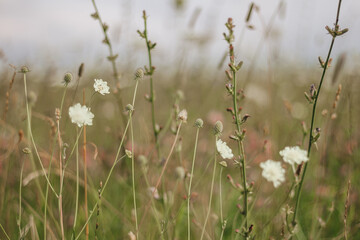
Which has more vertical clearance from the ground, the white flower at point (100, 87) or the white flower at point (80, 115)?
the white flower at point (100, 87)

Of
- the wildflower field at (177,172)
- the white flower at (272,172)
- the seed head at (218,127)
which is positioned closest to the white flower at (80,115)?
the wildflower field at (177,172)

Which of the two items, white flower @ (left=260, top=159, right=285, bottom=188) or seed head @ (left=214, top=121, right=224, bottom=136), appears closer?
white flower @ (left=260, top=159, right=285, bottom=188)

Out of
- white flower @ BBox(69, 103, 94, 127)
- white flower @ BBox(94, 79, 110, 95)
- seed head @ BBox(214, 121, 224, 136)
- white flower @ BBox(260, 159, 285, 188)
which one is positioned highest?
seed head @ BBox(214, 121, 224, 136)

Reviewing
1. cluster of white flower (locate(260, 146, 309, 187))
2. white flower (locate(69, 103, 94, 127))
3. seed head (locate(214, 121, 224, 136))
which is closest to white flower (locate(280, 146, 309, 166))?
cluster of white flower (locate(260, 146, 309, 187))

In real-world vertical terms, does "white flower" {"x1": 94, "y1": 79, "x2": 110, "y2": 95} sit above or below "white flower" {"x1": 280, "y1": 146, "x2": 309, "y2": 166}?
below

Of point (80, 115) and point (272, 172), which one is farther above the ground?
point (272, 172)

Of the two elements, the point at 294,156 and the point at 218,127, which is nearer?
the point at 294,156

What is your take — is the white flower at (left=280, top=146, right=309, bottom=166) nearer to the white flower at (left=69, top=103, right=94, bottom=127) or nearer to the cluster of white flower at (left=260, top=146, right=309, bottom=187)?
the cluster of white flower at (left=260, top=146, right=309, bottom=187)

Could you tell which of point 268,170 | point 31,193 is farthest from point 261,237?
point 31,193

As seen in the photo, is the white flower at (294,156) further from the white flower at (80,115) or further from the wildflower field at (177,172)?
the white flower at (80,115)

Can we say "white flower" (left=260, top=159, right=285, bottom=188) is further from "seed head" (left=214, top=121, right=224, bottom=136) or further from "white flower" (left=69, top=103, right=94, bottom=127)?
"white flower" (left=69, top=103, right=94, bottom=127)

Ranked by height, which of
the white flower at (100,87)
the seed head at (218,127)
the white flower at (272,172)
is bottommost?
the white flower at (100,87)

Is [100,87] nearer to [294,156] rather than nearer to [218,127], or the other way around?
[218,127]

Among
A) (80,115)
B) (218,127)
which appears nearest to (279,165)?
(218,127)
